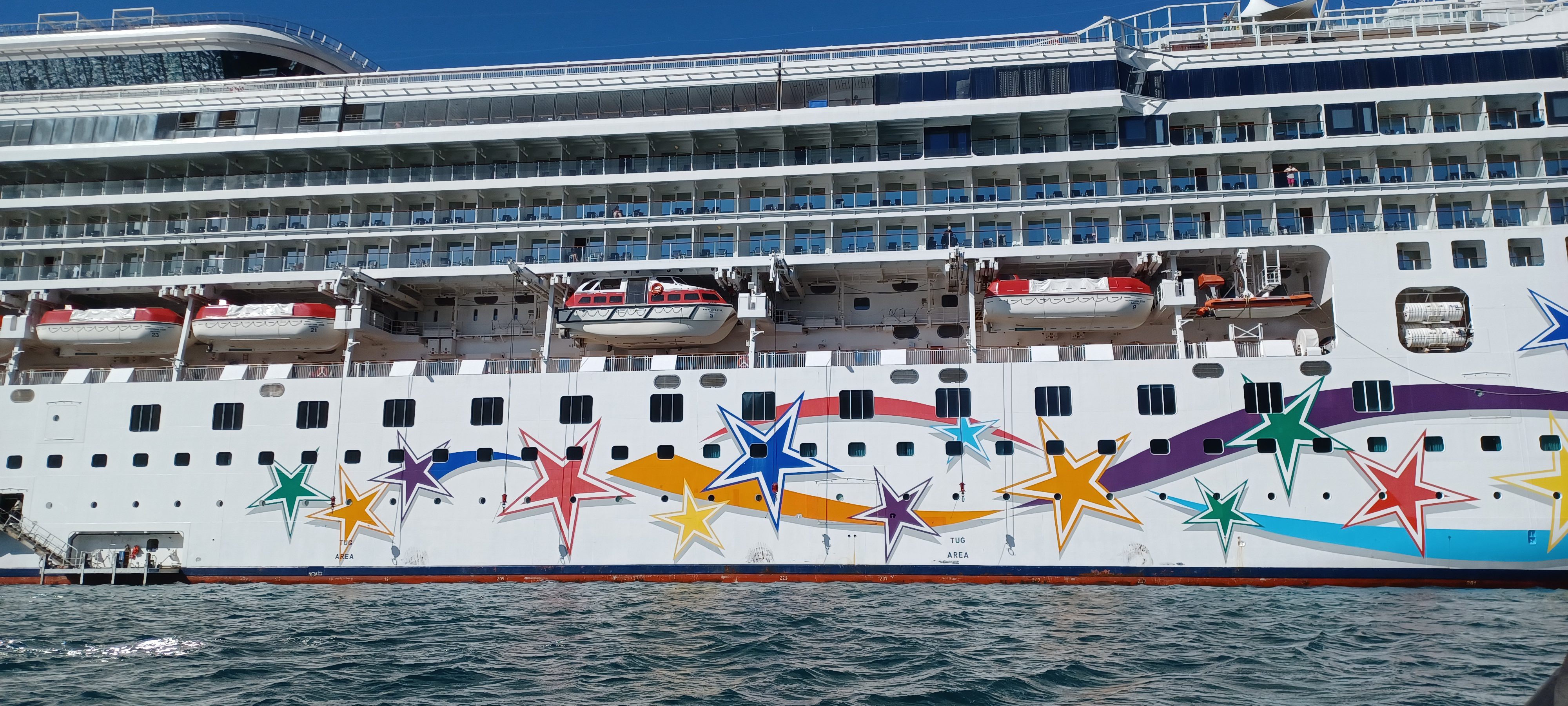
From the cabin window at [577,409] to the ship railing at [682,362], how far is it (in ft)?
2.41

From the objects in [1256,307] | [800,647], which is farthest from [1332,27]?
[800,647]

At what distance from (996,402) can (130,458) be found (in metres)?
20.6

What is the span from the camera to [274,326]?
84.9ft

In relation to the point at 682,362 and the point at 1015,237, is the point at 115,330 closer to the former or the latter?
the point at 682,362

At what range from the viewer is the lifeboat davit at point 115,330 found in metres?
26.6

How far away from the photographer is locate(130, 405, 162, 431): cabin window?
81.9ft

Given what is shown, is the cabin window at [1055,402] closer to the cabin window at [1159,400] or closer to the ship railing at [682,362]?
the ship railing at [682,362]

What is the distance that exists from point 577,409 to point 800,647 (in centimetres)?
1047

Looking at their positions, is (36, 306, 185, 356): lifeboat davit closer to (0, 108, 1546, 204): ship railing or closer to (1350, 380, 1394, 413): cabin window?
(0, 108, 1546, 204): ship railing

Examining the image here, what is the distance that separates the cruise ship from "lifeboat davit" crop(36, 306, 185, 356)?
116 millimetres

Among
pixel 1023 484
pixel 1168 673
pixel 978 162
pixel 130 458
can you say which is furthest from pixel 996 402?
pixel 130 458

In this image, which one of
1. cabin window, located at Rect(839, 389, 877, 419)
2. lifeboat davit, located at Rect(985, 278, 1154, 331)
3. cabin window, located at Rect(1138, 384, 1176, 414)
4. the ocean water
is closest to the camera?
the ocean water

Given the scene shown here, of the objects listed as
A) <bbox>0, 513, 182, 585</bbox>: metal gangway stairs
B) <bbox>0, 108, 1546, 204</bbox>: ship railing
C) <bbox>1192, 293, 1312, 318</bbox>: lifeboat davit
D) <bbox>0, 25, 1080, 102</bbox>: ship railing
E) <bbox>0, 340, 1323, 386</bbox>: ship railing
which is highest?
<bbox>0, 25, 1080, 102</bbox>: ship railing

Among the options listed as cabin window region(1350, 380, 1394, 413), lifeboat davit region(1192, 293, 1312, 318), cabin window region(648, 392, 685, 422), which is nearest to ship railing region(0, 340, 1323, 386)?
cabin window region(648, 392, 685, 422)
